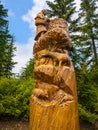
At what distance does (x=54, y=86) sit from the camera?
661 centimetres

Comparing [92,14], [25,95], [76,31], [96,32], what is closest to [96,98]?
[25,95]

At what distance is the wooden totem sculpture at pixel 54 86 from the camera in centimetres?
627

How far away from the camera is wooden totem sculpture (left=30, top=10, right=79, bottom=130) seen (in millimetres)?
6275

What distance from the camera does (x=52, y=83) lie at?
665cm

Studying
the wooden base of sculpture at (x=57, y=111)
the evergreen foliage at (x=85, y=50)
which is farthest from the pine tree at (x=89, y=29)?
the wooden base of sculpture at (x=57, y=111)

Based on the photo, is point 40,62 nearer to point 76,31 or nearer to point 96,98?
point 96,98

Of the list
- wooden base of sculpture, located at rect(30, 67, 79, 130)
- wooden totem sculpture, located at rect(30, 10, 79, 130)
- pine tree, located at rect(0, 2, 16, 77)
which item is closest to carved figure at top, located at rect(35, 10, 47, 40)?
wooden totem sculpture, located at rect(30, 10, 79, 130)

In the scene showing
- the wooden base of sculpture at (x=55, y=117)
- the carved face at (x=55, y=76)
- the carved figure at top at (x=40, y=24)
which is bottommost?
the wooden base of sculpture at (x=55, y=117)

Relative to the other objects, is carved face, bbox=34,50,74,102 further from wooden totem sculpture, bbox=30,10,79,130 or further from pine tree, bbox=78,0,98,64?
pine tree, bbox=78,0,98,64

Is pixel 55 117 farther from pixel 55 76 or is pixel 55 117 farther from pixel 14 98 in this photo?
pixel 14 98

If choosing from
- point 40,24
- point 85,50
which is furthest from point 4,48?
point 40,24

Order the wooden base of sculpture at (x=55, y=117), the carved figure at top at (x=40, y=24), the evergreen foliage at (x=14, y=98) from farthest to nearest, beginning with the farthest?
1. the evergreen foliage at (x=14, y=98)
2. the carved figure at top at (x=40, y=24)
3. the wooden base of sculpture at (x=55, y=117)

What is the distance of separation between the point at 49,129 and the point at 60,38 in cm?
221

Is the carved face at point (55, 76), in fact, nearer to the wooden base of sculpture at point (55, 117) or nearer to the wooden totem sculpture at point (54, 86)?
the wooden totem sculpture at point (54, 86)
